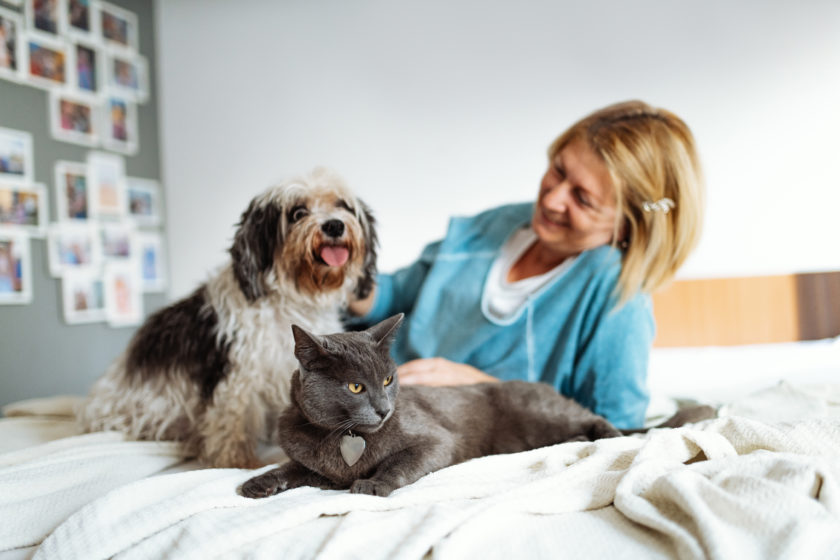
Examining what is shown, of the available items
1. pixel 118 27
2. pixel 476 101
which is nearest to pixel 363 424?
pixel 476 101

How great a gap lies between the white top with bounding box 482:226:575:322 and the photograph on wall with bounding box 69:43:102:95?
2.72 m

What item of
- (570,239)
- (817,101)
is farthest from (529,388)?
(817,101)

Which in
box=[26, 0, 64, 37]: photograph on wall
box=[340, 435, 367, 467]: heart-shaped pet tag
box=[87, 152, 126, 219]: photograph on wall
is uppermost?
box=[26, 0, 64, 37]: photograph on wall

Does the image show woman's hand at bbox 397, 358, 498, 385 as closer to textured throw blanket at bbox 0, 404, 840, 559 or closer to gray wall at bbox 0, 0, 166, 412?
textured throw blanket at bbox 0, 404, 840, 559

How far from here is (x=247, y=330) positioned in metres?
1.57

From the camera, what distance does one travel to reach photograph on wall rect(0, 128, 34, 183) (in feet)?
9.20

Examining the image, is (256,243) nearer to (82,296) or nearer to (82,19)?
(82,296)

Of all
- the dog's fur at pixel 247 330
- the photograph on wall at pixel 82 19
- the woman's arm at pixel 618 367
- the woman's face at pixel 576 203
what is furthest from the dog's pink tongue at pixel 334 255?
the photograph on wall at pixel 82 19

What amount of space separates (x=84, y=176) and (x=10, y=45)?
0.73 meters

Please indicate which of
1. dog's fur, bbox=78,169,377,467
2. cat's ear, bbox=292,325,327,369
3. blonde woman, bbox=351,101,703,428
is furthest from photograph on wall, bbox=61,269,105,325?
cat's ear, bbox=292,325,327,369

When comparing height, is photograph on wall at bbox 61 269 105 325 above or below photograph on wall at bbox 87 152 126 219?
below

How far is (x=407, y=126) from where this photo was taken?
106 inches

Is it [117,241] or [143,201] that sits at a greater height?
[143,201]

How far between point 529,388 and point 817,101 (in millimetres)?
1171
